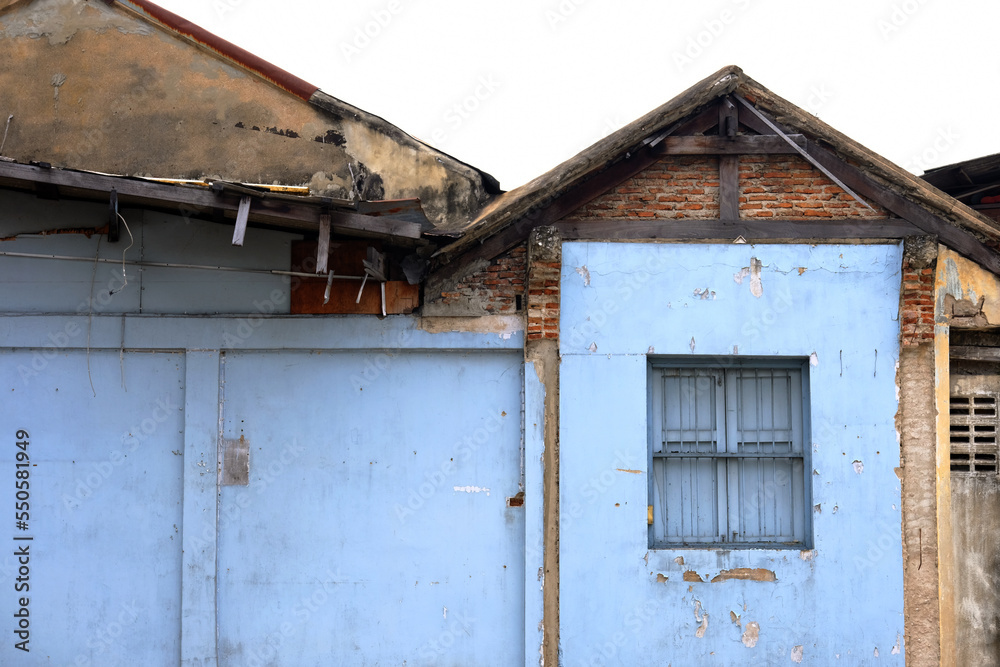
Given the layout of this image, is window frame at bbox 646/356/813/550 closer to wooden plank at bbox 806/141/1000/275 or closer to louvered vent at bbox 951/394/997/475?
louvered vent at bbox 951/394/997/475

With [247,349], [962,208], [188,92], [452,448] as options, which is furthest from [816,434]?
[188,92]

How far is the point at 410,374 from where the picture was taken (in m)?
5.67

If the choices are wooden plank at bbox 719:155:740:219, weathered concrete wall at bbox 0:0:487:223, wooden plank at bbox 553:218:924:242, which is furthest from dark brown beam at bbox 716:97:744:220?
weathered concrete wall at bbox 0:0:487:223

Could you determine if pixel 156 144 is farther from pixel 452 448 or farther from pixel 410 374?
pixel 452 448

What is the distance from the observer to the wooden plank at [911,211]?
5551mm

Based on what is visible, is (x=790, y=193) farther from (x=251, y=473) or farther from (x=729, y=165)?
(x=251, y=473)

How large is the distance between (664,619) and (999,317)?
364 cm

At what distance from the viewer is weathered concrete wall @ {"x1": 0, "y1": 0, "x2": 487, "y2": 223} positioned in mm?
5719

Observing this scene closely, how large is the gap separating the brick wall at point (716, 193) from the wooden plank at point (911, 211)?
0.31ft

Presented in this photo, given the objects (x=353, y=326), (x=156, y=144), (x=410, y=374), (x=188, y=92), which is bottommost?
(x=410, y=374)

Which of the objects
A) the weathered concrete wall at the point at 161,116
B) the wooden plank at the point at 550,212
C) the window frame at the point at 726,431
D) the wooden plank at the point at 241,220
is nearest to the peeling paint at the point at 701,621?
the window frame at the point at 726,431

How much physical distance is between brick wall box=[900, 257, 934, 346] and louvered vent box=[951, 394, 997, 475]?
76 centimetres

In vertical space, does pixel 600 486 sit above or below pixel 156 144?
below

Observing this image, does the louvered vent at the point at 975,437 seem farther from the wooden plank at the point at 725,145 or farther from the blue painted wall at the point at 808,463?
the wooden plank at the point at 725,145
